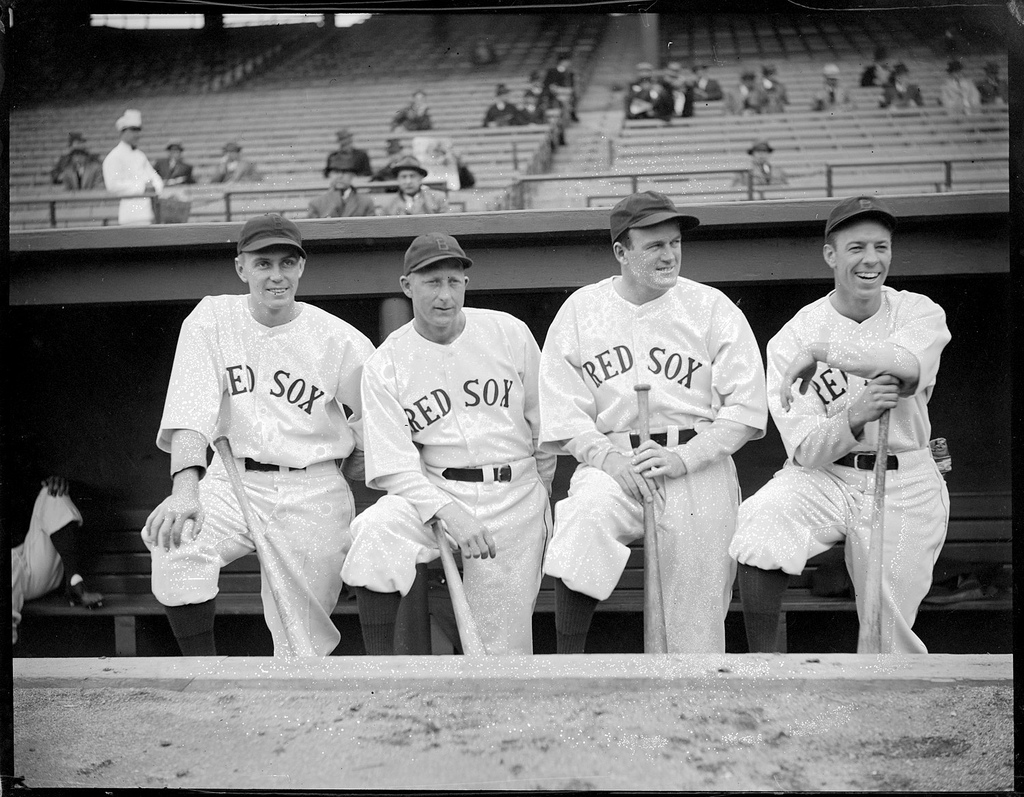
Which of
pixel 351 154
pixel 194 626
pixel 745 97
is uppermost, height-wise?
pixel 745 97

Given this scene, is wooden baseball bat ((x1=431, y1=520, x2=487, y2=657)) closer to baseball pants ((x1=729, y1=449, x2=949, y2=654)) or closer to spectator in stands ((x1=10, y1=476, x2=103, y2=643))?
baseball pants ((x1=729, y1=449, x2=949, y2=654))

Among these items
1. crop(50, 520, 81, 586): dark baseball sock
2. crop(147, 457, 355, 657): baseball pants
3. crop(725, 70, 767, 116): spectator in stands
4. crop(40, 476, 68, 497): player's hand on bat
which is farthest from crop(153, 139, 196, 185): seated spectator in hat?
crop(725, 70, 767, 116): spectator in stands

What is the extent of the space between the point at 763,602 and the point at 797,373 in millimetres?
619

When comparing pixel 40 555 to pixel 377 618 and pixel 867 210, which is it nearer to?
pixel 377 618

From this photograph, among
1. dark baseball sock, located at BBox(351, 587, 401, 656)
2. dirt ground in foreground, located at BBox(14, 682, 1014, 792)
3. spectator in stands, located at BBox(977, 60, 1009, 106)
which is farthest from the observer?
dark baseball sock, located at BBox(351, 587, 401, 656)

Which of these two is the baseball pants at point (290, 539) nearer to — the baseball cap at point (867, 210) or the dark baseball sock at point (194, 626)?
the dark baseball sock at point (194, 626)

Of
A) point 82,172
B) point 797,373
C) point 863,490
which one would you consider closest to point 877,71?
point 797,373

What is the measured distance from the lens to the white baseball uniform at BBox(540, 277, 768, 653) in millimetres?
2664

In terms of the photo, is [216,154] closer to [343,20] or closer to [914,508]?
[343,20]

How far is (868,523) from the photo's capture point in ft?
8.87

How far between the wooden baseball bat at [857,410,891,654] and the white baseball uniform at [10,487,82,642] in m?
2.23

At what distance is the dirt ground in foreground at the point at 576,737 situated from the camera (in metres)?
2.17

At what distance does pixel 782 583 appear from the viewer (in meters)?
2.63

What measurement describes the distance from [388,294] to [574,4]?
→ 3.22 feet
